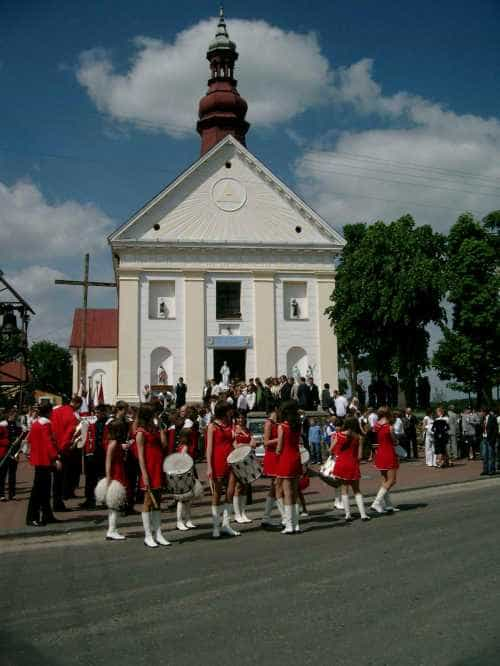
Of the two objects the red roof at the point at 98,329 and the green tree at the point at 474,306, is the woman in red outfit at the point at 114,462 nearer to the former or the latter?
the green tree at the point at 474,306

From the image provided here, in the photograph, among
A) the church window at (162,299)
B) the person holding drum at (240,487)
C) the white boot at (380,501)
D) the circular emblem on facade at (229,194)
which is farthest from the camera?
the circular emblem on facade at (229,194)

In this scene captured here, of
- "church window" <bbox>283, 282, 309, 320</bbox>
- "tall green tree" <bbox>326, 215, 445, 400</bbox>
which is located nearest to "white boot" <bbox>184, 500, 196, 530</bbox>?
"tall green tree" <bbox>326, 215, 445, 400</bbox>

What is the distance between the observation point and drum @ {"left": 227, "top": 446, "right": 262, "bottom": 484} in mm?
10656

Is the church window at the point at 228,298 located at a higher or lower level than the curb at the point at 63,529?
higher

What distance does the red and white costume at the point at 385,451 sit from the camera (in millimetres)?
12430

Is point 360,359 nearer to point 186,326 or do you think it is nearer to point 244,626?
point 186,326

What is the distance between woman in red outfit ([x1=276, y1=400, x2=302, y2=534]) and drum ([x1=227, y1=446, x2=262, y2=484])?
408 mm

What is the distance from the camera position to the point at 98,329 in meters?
50.2

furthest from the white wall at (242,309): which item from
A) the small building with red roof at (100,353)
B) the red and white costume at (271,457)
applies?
the red and white costume at (271,457)

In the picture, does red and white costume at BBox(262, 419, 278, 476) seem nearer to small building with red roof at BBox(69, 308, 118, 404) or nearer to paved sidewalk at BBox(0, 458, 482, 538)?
paved sidewalk at BBox(0, 458, 482, 538)

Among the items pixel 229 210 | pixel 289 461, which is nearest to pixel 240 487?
pixel 289 461

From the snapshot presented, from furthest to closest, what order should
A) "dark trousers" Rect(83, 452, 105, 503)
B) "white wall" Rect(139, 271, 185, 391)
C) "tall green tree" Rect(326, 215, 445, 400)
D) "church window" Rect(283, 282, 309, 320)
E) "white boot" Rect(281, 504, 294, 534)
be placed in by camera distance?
1. "church window" Rect(283, 282, 309, 320)
2. "white wall" Rect(139, 271, 185, 391)
3. "tall green tree" Rect(326, 215, 445, 400)
4. "dark trousers" Rect(83, 452, 105, 503)
5. "white boot" Rect(281, 504, 294, 534)

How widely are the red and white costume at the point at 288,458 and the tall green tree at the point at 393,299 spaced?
20795 millimetres

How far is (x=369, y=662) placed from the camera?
482cm
